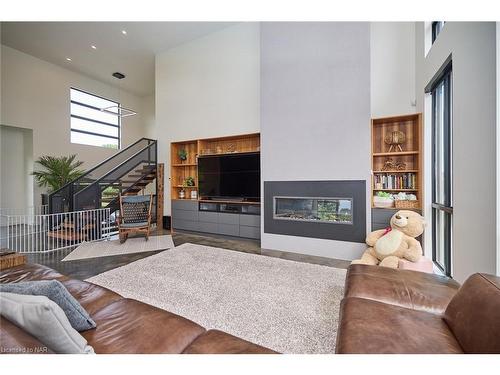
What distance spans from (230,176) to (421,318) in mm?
4307

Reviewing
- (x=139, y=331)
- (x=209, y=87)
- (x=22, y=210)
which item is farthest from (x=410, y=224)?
(x=22, y=210)

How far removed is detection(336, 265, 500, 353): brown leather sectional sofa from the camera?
3.31 feet

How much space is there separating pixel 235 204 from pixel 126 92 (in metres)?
7.77

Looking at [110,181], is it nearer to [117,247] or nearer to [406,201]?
[117,247]

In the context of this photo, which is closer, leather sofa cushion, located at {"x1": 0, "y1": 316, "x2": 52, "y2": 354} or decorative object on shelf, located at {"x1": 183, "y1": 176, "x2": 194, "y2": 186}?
leather sofa cushion, located at {"x1": 0, "y1": 316, "x2": 52, "y2": 354}

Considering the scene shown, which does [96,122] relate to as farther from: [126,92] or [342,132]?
[342,132]

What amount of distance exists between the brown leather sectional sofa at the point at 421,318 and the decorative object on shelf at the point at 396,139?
269cm

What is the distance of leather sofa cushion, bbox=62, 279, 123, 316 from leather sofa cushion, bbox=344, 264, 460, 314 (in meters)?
1.62

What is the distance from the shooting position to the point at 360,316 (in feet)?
4.10

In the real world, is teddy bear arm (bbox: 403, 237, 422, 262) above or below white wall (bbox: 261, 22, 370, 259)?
below

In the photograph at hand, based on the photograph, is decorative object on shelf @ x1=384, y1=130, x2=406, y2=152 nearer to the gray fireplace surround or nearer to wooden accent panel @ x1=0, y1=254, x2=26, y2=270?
the gray fireplace surround

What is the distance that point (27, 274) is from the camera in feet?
6.03

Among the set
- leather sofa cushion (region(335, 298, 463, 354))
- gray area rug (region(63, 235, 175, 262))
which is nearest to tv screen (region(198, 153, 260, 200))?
gray area rug (region(63, 235, 175, 262))

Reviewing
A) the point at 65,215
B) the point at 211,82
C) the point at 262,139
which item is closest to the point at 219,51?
the point at 211,82
